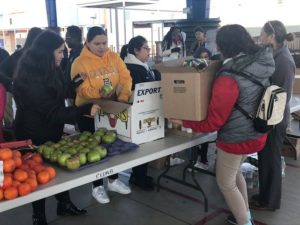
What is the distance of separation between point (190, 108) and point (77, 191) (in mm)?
1571

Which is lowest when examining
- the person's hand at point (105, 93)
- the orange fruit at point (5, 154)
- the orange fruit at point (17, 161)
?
the orange fruit at point (17, 161)

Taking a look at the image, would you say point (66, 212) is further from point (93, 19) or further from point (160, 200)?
point (93, 19)

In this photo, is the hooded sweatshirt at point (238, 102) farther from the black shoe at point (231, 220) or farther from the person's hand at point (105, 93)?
the black shoe at point (231, 220)

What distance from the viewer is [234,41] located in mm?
1976

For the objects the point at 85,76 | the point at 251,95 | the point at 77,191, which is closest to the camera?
the point at 251,95

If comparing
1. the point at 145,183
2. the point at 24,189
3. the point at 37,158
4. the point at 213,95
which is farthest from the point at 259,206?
the point at 24,189

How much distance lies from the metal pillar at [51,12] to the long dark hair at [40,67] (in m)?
7.63

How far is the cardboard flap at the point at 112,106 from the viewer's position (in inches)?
83.6

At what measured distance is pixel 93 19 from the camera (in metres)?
14.4

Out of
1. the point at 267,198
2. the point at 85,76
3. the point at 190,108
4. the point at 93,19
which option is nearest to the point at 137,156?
the point at 190,108

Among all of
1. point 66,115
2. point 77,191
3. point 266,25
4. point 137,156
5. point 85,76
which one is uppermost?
point 266,25

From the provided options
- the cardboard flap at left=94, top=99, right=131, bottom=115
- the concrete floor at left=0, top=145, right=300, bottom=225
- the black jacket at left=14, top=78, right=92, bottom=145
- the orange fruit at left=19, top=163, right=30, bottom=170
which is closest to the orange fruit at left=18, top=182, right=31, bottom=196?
the orange fruit at left=19, top=163, right=30, bottom=170

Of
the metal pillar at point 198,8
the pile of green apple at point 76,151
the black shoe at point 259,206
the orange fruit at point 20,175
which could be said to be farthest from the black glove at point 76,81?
the metal pillar at point 198,8

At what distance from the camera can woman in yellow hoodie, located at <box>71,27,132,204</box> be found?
2406 mm
